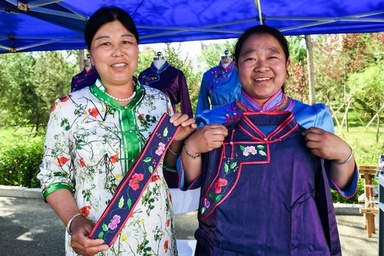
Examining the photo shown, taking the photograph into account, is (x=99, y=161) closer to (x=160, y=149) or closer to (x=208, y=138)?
(x=160, y=149)

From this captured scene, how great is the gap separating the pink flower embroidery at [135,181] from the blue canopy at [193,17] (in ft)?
7.42

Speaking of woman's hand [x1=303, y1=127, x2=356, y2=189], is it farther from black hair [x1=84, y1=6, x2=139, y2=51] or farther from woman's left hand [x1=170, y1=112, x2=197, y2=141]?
black hair [x1=84, y1=6, x2=139, y2=51]

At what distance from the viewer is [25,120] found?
11984 mm

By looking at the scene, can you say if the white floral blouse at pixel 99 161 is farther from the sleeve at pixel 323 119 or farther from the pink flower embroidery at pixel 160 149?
the sleeve at pixel 323 119

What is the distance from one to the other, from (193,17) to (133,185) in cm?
296

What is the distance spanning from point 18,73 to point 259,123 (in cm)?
1256

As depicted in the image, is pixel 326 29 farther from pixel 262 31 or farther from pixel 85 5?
pixel 262 31

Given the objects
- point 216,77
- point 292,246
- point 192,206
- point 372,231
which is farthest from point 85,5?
point 372,231

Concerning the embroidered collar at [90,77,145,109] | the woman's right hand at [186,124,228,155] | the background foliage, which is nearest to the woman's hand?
the woman's right hand at [186,124,228,155]

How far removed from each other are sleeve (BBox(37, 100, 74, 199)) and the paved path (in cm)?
299

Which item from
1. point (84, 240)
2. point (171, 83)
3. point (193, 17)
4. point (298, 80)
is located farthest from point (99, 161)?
point (298, 80)

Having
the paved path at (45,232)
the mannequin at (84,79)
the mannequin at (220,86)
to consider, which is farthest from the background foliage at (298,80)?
A: the mannequin at (220,86)

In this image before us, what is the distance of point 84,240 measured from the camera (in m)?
1.26

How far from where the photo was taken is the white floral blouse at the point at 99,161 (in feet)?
4.68
